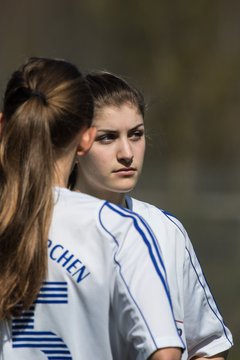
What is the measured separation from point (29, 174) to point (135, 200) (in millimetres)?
1017

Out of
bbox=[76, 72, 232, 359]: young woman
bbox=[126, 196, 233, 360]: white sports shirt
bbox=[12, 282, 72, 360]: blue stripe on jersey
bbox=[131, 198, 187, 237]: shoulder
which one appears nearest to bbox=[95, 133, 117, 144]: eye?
bbox=[76, 72, 232, 359]: young woman

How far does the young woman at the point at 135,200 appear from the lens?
3.14 m

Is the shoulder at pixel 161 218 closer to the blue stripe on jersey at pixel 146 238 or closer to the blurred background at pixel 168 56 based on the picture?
the blue stripe on jersey at pixel 146 238

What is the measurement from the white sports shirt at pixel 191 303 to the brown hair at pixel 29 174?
0.58 meters

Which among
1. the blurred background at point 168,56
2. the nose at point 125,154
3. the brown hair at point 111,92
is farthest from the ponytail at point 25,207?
the blurred background at point 168,56

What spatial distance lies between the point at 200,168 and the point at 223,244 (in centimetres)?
651

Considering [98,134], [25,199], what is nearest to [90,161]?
[98,134]

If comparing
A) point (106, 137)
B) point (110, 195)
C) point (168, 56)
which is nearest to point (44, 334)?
point (110, 195)

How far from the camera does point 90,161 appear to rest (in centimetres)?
359

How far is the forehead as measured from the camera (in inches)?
142

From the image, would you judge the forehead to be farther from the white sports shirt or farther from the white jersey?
the white jersey

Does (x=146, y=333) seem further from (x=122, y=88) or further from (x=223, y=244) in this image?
(x=223, y=244)

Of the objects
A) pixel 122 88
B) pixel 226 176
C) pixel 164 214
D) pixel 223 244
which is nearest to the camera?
pixel 164 214

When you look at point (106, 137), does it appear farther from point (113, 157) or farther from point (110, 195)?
point (110, 195)
